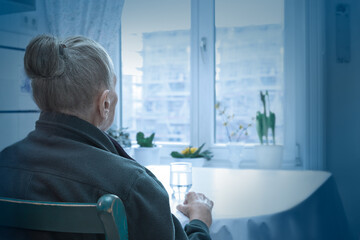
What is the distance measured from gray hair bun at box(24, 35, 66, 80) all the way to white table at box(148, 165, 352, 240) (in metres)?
0.47

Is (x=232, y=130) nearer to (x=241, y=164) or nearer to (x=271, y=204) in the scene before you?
(x=241, y=164)

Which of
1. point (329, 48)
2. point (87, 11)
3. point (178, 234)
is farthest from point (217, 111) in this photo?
point (178, 234)

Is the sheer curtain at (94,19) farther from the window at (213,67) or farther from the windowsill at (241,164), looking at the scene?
the windowsill at (241,164)

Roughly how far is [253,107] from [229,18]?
1.95 feet

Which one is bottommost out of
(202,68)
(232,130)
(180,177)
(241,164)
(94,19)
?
(241,164)

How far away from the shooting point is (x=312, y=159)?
6.45 ft

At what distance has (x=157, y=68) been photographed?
8.15 ft

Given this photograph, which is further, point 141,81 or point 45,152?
point 141,81

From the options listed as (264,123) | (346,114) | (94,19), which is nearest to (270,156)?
(264,123)

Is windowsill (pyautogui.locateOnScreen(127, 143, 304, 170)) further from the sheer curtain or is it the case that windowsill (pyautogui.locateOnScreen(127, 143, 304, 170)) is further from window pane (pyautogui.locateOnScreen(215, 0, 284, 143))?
the sheer curtain

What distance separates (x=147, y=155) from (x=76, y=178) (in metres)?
1.63

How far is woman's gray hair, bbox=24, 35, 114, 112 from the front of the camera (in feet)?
2.05

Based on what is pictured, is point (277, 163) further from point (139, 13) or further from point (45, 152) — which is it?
point (45, 152)

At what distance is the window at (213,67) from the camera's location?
7.12ft
